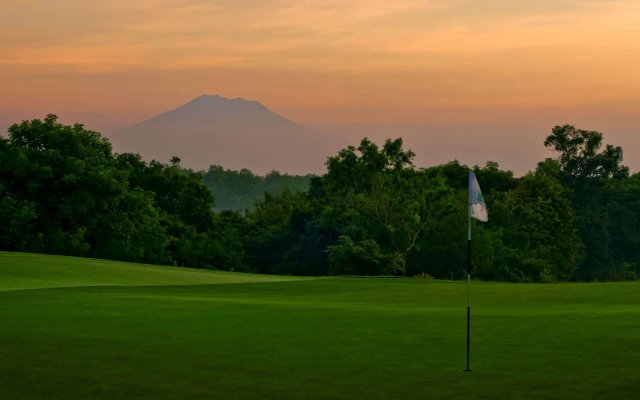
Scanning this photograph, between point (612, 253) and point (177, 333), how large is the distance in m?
99.5

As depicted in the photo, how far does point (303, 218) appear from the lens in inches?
3479

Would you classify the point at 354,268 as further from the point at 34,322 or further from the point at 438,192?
the point at 34,322

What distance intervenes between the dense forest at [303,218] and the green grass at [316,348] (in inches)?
1609

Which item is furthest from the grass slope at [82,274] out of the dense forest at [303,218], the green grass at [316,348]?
the dense forest at [303,218]

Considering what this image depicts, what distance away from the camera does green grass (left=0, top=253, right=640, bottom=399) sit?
1466 centimetres

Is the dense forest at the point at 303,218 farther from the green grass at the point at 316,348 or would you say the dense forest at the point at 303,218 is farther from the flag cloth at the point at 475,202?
the flag cloth at the point at 475,202

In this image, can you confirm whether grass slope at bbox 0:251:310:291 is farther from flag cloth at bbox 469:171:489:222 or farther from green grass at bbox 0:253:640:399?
flag cloth at bbox 469:171:489:222

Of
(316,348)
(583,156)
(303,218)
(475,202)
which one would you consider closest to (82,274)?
(316,348)

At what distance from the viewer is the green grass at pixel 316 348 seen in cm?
1466

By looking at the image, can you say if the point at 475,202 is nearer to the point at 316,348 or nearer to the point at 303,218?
the point at 316,348

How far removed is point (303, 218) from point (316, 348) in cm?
6923

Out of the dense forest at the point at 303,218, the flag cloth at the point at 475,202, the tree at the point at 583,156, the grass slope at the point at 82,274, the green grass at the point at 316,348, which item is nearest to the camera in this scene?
the green grass at the point at 316,348

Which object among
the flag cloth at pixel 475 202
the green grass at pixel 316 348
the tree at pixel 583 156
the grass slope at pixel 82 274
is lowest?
the green grass at pixel 316 348

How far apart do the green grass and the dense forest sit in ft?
134
